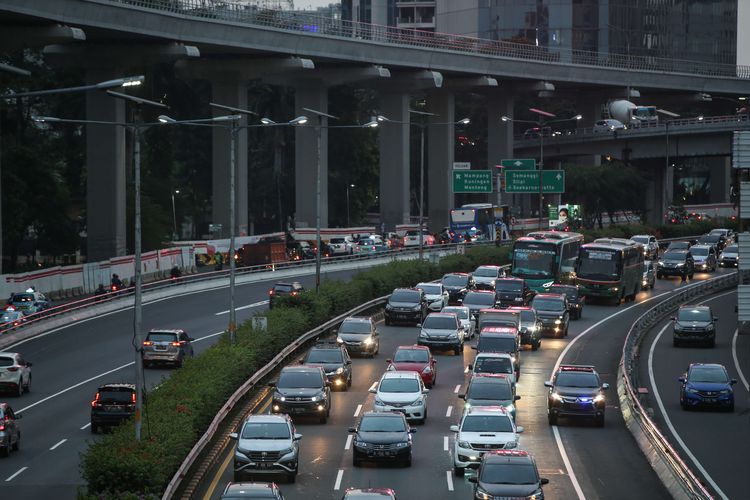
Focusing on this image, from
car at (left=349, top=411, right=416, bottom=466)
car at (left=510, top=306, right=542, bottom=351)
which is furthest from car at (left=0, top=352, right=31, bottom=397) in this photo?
car at (left=510, top=306, right=542, bottom=351)

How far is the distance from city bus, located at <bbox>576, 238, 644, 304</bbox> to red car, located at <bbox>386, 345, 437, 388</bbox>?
2892 cm

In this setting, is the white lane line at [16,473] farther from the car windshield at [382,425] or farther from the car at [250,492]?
the car at [250,492]

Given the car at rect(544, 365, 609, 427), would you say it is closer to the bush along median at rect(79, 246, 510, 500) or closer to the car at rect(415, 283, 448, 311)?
the bush along median at rect(79, 246, 510, 500)

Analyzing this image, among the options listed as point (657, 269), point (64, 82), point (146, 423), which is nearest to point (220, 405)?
point (146, 423)

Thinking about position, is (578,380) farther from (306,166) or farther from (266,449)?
(306,166)

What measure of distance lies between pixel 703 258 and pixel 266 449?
223 ft

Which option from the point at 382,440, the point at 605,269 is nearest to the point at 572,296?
the point at 605,269

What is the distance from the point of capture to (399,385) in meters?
38.7

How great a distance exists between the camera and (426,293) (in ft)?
217

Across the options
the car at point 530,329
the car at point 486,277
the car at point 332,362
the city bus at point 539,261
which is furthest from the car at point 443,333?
the city bus at point 539,261

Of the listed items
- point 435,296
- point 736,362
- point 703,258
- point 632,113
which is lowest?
point 736,362

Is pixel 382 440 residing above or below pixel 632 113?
below

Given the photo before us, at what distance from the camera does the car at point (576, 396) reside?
3919 cm

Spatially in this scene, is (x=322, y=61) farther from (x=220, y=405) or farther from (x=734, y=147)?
(x=220, y=405)
